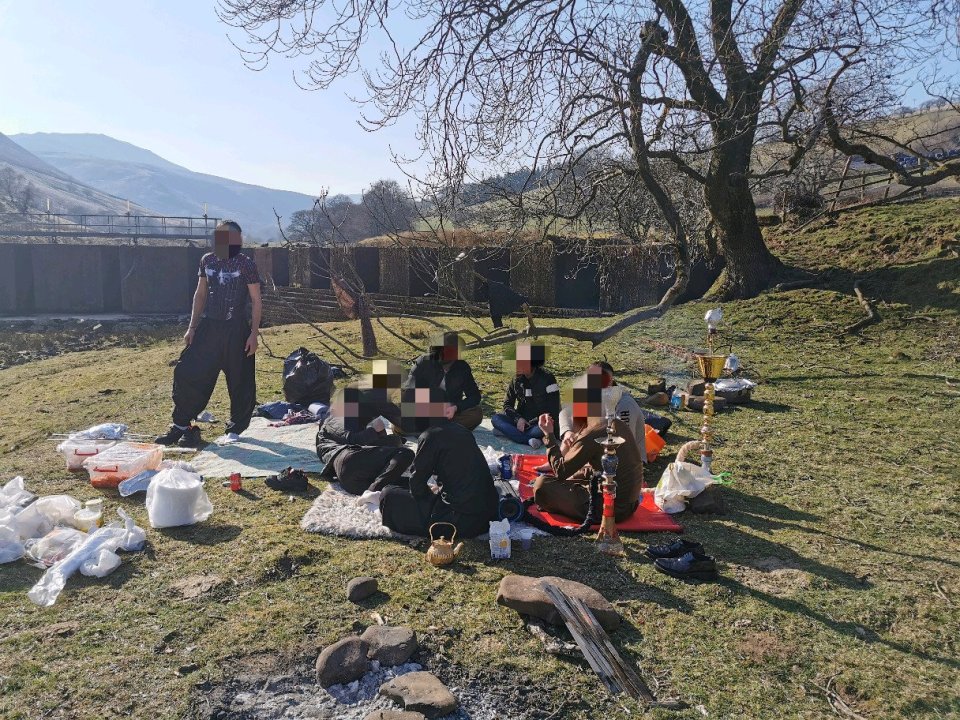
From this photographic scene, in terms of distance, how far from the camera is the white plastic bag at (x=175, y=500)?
4.61 meters

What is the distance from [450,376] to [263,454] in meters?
1.75

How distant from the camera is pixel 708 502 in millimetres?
4941

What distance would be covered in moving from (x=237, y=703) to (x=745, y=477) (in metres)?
4.19

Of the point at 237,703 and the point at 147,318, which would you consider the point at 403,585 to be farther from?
the point at 147,318

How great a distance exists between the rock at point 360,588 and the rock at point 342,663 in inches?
21.3

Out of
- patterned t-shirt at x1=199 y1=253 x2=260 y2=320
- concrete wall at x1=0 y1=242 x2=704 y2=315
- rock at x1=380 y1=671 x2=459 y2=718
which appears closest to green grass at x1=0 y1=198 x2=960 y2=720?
rock at x1=380 y1=671 x2=459 y2=718

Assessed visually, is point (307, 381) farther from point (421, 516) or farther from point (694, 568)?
point (694, 568)

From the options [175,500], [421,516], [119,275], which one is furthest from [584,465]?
[119,275]

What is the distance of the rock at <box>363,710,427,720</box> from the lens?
2.67 metres

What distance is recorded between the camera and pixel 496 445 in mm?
6742

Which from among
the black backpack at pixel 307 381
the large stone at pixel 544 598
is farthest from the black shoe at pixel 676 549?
the black backpack at pixel 307 381

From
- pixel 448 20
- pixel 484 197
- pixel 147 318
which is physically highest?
pixel 448 20

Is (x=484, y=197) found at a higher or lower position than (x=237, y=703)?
higher

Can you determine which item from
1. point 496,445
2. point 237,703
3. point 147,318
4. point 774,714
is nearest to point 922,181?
point 496,445
